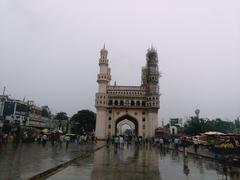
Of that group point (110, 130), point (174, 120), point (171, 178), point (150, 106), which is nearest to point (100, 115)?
point (110, 130)

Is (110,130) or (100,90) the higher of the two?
(100,90)

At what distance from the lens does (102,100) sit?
71625 mm

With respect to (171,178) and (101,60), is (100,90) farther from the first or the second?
(171,178)

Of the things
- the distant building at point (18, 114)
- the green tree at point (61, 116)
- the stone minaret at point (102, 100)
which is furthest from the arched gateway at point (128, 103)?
the green tree at point (61, 116)

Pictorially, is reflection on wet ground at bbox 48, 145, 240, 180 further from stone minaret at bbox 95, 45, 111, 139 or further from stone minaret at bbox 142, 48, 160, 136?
stone minaret at bbox 142, 48, 160, 136

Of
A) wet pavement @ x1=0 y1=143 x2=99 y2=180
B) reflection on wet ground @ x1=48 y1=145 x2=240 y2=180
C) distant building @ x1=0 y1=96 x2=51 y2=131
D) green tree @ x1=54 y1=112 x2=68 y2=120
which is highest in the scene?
green tree @ x1=54 y1=112 x2=68 y2=120

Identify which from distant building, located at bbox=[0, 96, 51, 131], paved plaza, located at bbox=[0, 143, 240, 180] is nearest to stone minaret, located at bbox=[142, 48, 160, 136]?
distant building, located at bbox=[0, 96, 51, 131]

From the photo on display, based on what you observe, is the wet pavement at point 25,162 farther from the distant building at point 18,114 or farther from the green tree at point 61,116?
the green tree at point 61,116

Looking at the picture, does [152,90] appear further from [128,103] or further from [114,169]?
[114,169]

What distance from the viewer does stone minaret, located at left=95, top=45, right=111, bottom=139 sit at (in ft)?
232

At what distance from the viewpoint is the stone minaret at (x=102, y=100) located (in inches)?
2788

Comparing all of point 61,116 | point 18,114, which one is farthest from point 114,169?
point 61,116

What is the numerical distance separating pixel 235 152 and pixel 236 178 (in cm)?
850

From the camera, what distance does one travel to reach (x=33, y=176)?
9055mm
